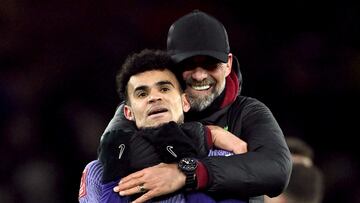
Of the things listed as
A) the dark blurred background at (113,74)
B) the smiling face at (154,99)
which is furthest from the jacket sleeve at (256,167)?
the dark blurred background at (113,74)

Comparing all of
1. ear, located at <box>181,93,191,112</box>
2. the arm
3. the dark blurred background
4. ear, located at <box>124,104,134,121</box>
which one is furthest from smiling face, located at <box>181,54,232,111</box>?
the dark blurred background

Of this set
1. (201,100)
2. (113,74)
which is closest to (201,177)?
(201,100)

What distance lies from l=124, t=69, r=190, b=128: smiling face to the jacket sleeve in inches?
7.9

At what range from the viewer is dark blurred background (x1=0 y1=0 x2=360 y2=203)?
157 inches

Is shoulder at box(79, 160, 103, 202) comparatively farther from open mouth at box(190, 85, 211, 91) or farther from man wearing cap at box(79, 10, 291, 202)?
open mouth at box(190, 85, 211, 91)

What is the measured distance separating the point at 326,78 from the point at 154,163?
279 centimetres

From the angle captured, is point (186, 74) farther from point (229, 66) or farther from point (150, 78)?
point (150, 78)

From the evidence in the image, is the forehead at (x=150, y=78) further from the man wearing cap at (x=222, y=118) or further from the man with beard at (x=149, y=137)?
the man wearing cap at (x=222, y=118)

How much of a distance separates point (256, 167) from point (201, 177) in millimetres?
177

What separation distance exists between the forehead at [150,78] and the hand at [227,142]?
211mm

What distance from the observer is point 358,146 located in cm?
444

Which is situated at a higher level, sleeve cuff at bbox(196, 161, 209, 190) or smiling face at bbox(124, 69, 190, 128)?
smiling face at bbox(124, 69, 190, 128)

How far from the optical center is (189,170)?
196cm

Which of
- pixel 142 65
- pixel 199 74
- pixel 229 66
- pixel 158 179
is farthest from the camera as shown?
pixel 229 66
